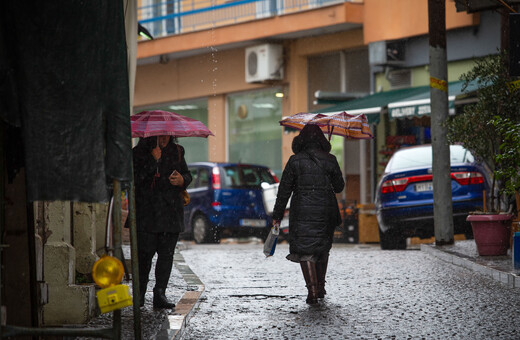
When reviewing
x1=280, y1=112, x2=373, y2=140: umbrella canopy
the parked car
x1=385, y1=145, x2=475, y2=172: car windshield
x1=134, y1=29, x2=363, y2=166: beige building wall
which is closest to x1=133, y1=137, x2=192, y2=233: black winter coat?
x1=280, y1=112, x2=373, y2=140: umbrella canopy

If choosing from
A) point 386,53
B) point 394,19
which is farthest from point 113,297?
point 394,19

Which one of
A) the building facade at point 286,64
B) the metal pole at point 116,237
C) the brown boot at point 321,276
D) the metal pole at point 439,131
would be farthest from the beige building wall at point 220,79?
the metal pole at point 116,237

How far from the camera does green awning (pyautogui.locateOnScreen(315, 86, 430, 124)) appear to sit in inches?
888

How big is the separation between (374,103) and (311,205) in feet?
43.6

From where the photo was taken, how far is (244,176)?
22.8m

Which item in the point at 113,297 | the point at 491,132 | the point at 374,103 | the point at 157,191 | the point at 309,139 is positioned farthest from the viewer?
the point at 374,103

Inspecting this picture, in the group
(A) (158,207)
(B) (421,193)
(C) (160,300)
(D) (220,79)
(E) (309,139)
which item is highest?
(D) (220,79)

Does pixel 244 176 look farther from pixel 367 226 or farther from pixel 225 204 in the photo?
pixel 367 226

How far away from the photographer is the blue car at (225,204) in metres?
22.1

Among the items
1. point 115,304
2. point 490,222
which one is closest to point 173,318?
point 115,304

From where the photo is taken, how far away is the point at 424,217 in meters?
17.3

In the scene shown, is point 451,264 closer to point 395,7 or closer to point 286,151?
point 395,7

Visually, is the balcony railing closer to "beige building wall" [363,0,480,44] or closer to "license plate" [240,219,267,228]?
"beige building wall" [363,0,480,44]

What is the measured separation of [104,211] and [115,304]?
7.08 m
